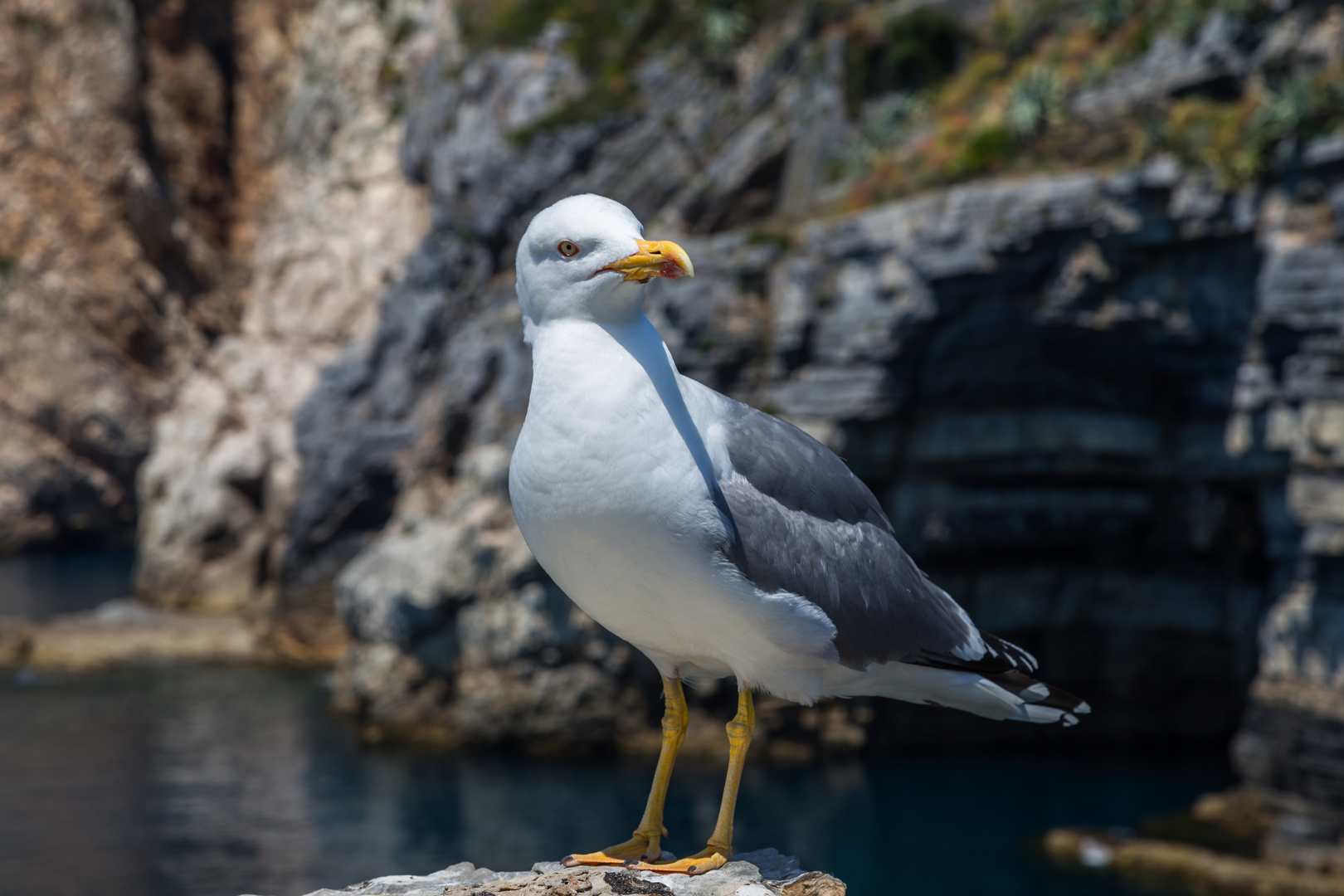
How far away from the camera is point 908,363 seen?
20.3 m

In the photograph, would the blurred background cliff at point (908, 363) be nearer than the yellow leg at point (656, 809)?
No

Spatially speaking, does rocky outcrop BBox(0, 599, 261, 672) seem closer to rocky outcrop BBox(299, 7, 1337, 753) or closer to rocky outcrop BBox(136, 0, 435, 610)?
rocky outcrop BBox(136, 0, 435, 610)

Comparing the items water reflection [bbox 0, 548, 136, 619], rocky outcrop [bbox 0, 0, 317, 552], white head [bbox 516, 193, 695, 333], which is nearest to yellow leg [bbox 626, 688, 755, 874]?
white head [bbox 516, 193, 695, 333]

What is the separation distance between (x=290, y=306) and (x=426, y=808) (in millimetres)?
32871

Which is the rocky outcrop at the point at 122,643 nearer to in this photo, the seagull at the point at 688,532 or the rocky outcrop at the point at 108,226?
the rocky outcrop at the point at 108,226

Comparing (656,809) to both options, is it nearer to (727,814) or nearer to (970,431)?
(727,814)

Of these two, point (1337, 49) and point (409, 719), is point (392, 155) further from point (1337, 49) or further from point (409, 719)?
point (1337, 49)

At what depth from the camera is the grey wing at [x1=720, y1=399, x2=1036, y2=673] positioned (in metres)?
5.02

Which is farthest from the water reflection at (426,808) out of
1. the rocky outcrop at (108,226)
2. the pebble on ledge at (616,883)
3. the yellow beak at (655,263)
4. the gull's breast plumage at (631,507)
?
the rocky outcrop at (108,226)

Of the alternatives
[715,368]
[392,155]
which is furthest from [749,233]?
[392,155]

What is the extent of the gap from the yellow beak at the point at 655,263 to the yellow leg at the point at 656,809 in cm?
186

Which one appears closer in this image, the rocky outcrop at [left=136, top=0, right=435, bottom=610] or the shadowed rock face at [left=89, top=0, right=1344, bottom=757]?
the shadowed rock face at [left=89, top=0, right=1344, bottom=757]

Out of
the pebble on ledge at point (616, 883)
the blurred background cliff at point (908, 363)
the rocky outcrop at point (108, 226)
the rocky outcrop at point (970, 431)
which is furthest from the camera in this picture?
the rocky outcrop at point (108, 226)

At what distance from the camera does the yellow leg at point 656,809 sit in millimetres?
5148
